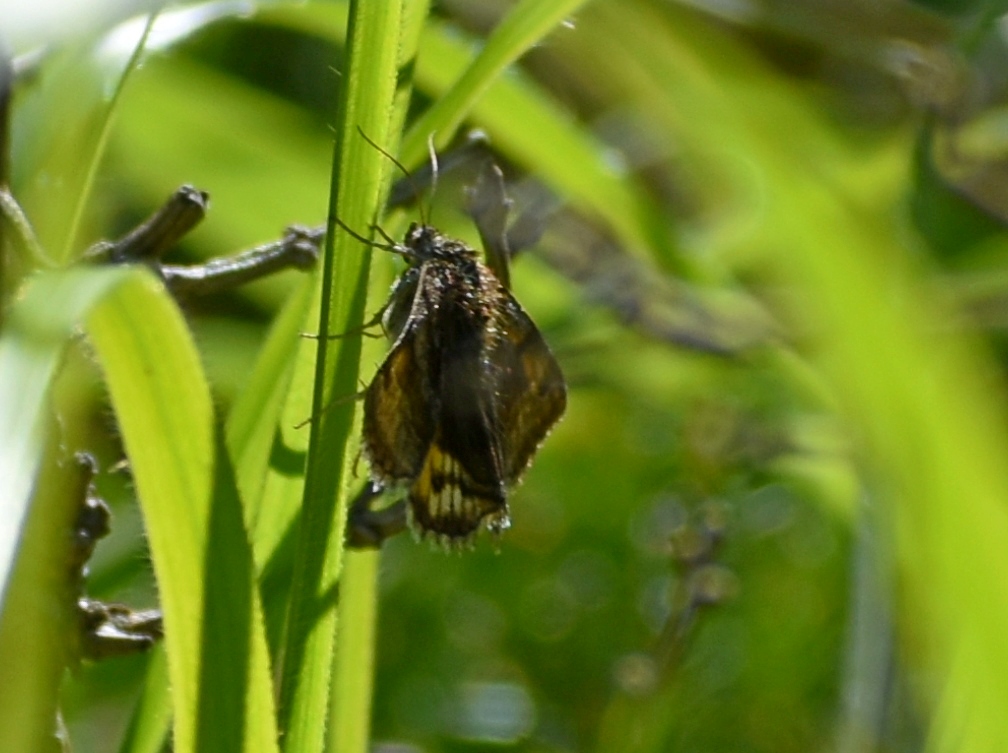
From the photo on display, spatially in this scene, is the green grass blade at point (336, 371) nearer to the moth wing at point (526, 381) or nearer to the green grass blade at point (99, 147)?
the green grass blade at point (99, 147)

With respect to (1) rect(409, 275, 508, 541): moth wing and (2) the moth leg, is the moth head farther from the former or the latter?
(2) the moth leg

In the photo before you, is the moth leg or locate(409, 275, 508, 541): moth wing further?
locate(409, 275, 508, 541): moth wing

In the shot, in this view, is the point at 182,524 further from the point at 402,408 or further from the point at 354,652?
the point at 402,408

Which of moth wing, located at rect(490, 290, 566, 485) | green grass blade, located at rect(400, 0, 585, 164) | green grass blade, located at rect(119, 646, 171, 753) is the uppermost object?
green grass blade, located at rect(400, 0, 585, 164)

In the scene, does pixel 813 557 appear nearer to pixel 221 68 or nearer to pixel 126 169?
pixel 126 169

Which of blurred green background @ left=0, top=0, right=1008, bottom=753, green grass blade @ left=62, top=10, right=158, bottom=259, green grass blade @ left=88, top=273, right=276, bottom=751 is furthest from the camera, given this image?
blurred green background @ left=0, top=0, right=1008, bottom=753

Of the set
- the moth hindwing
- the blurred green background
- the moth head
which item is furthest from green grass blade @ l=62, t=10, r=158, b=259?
the moth head

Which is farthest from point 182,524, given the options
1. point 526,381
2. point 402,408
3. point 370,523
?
point 526,381
